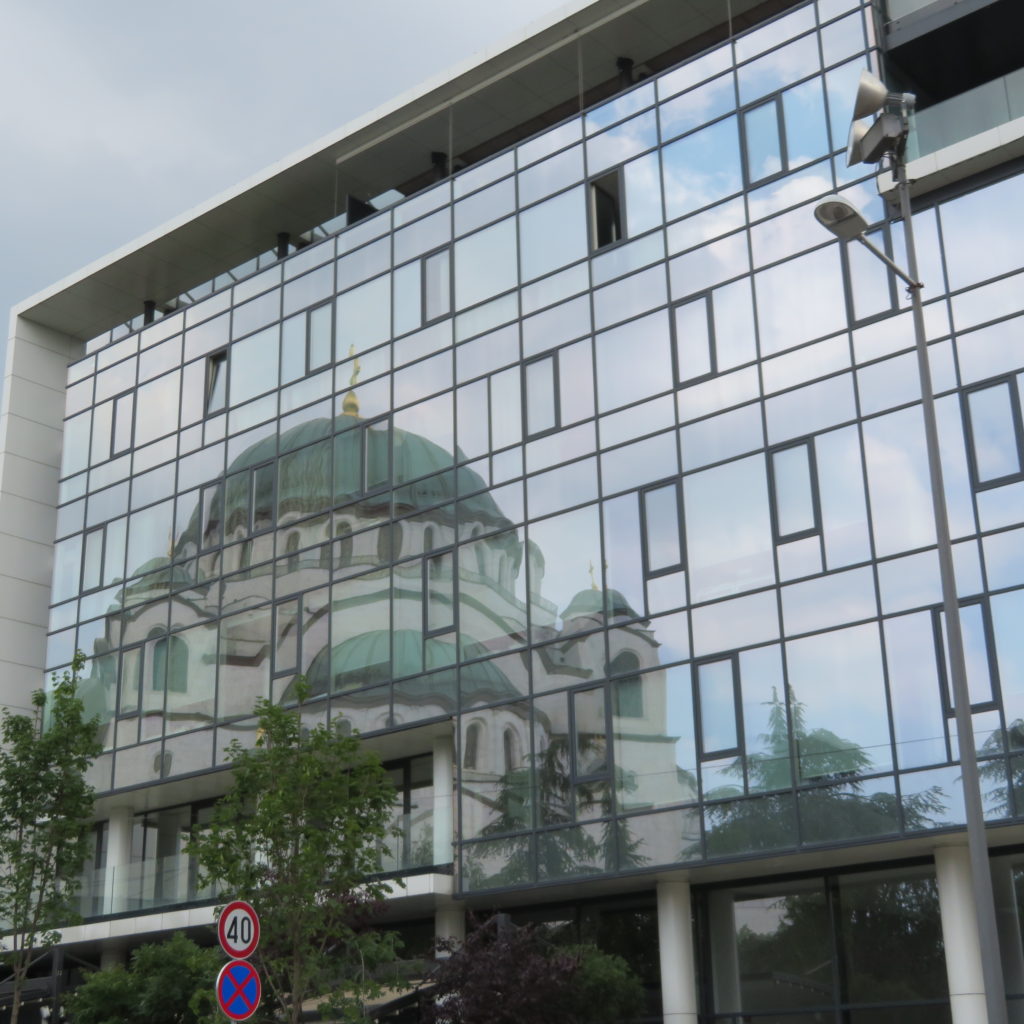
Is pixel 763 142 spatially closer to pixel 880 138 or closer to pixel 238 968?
pixel 880 138

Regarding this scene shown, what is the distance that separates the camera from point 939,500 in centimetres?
1522

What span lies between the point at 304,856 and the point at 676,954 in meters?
8.17

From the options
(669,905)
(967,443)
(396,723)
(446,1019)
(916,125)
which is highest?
(916,125)

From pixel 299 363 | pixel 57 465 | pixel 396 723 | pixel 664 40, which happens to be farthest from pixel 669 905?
pixel 57 465

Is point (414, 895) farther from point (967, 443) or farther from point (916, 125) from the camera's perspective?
point (916, 125)

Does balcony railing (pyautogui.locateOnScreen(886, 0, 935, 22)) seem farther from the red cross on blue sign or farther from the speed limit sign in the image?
the red cross on blue sign

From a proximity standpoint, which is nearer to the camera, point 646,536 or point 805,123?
point 805,123

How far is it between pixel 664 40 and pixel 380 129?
7.11 m

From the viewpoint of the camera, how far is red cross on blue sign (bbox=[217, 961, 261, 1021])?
15570 millimetres

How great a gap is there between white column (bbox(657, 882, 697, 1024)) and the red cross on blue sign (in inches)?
468

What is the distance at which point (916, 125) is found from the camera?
25.6 m

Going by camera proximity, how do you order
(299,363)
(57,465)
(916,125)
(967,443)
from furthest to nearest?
(57,465)
(299,363)
(916,125)
(967,443)

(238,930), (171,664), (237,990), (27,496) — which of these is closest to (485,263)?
(171,664)

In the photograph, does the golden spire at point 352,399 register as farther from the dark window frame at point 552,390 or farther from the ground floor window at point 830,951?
the ground floor window at point 830,951
